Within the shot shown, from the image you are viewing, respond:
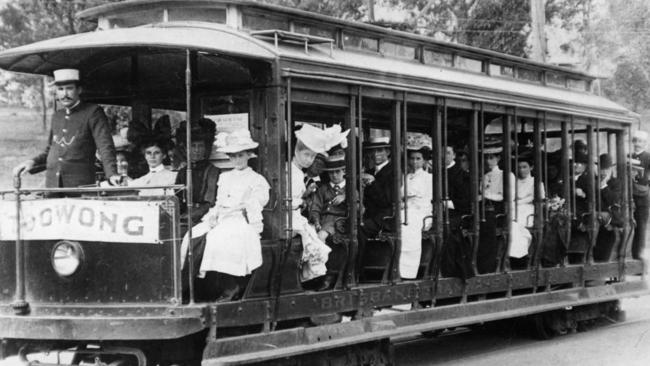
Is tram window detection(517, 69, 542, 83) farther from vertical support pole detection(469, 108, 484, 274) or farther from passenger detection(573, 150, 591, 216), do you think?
→ vertical support pole detection(469, 108, 484, 274)

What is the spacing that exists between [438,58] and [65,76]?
4.05 meters

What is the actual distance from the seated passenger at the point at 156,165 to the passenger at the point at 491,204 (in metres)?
3.46

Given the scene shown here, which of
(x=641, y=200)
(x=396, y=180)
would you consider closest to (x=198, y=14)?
(x=396, y=180)

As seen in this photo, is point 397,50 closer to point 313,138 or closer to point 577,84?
point 313,138

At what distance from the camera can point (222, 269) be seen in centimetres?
671

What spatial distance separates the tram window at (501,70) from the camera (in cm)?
1070

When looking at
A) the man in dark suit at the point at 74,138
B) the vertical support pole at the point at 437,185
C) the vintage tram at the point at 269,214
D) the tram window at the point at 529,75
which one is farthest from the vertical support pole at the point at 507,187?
the man in dark suit at the point at 74,138

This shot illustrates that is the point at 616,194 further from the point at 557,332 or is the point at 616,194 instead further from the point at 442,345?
the point at 442,345

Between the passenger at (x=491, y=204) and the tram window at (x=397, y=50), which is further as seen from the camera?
the passenger at (x=491, y=204)

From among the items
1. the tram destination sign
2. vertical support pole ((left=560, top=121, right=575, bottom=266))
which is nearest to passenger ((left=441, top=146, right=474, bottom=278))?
vertical support pole ((left=560, top=121, right=575, bottom=266))

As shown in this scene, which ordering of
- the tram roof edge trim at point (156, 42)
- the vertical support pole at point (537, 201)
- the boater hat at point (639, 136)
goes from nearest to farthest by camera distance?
the tram roof edge trim at point (156, 42)
the vertical support pole at point (537, 201)
the boater hat at point (639, 136)

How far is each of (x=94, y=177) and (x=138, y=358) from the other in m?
1.75

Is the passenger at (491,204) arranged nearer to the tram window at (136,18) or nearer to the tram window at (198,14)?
the tram window at (198,14)

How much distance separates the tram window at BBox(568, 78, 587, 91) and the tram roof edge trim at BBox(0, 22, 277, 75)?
20.7 feet
